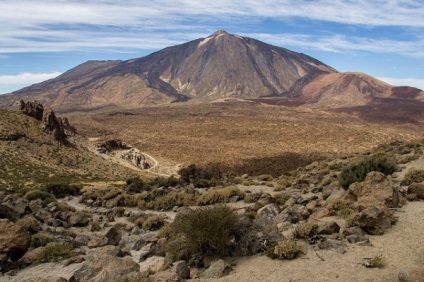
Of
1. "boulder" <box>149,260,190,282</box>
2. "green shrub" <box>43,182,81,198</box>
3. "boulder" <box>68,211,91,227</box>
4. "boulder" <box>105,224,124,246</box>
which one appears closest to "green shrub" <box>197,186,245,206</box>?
"boulder" <box>68,211,91,227</box>

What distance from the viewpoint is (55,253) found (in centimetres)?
1254

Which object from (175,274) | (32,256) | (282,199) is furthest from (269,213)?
(32,256)

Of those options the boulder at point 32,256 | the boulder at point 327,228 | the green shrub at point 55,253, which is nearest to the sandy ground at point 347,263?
the boulder at point 327,228

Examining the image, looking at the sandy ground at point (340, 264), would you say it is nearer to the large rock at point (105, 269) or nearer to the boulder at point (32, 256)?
the boulder at point (32, 256)

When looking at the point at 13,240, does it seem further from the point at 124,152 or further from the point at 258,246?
the point at 124,152

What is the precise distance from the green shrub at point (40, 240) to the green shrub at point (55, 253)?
2.69 feet

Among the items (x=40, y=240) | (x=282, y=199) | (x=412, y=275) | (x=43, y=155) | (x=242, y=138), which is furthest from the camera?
(x=242, y=138)

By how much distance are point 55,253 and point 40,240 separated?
4.49 feet

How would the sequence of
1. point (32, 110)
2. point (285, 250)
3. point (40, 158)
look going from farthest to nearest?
1. point (32, 110)
2. point (40, 158)
3. point (285, 250)

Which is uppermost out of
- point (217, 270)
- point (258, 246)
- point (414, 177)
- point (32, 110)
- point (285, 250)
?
point (32, 110)

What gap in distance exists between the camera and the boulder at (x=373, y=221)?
10.9 meters

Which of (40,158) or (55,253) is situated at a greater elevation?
(55,253)

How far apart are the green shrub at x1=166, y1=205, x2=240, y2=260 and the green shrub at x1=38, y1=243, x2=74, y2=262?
148 inches

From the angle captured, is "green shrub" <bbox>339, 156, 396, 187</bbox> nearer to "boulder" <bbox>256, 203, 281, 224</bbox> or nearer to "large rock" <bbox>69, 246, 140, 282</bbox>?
"boulder" <bbox>256, 203, 281, 224</bbox>
